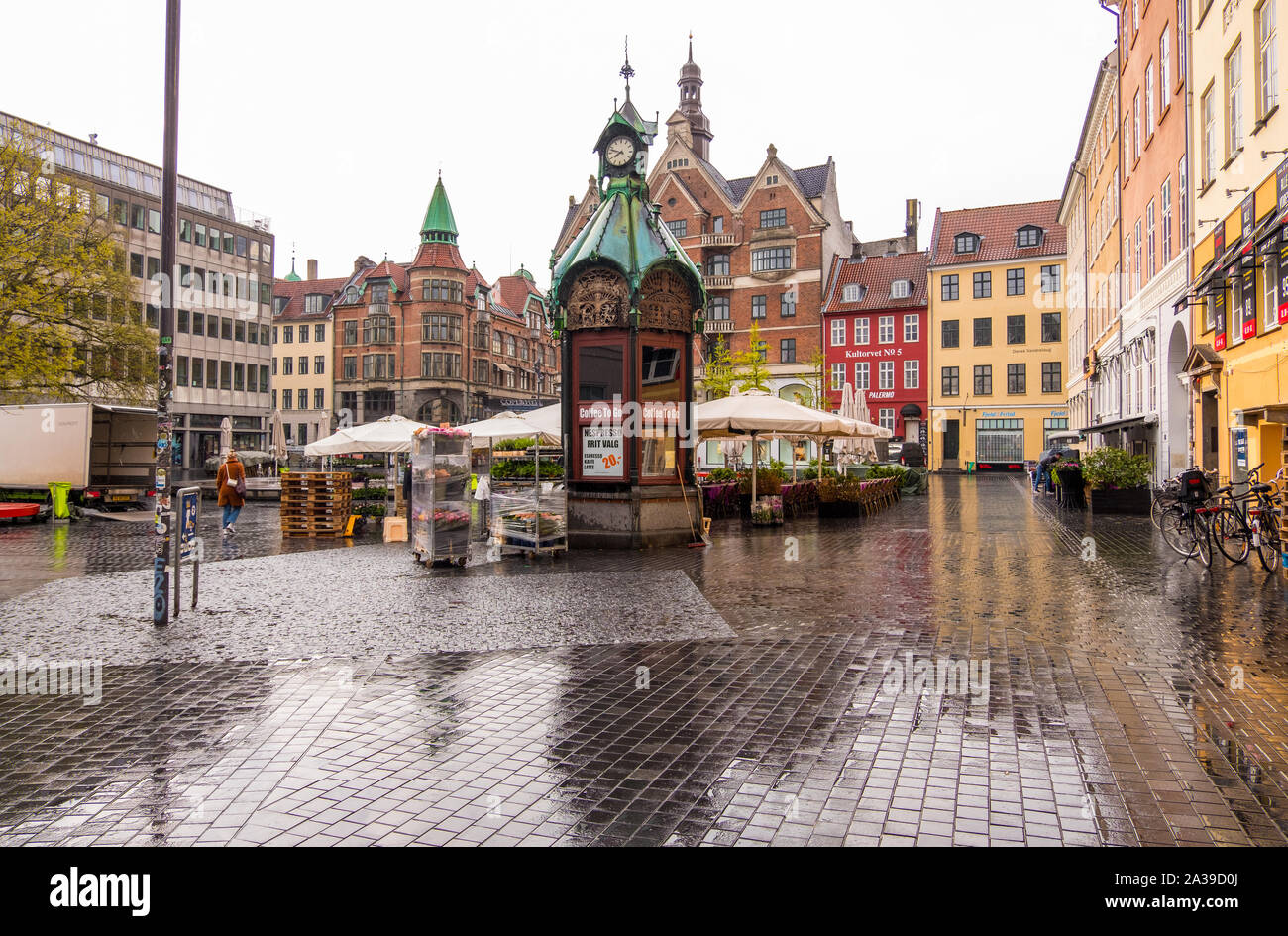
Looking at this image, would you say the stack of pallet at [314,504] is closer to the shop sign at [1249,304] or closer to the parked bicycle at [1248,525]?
the parked bicycle at [1248,525]

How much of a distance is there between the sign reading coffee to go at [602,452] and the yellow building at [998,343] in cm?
4381

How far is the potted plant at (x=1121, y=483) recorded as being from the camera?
20250 mm

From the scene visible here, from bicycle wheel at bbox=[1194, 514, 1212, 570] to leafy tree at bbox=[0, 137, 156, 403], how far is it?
24.7 meters

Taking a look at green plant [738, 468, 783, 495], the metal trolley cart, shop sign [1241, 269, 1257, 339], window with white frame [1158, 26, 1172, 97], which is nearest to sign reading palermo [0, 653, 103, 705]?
the metal trolley cart

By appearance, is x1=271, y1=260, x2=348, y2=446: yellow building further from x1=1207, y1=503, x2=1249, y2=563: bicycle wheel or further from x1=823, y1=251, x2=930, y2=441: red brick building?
x1=1207, y1=503, x2=1249, y2=563: bicycle wheel

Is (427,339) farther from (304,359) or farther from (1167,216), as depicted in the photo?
(1167,216)

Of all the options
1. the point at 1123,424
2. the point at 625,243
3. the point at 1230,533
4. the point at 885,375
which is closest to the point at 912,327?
the point at 885,375

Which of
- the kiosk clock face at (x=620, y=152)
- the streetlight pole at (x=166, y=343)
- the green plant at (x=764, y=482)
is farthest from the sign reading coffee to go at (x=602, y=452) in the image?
the streetlight pole at (x=166, y=343)

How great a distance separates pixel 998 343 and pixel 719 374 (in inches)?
753

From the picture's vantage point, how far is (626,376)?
15484 millimetres

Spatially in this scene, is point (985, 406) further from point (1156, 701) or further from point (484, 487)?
point (1156, 701)

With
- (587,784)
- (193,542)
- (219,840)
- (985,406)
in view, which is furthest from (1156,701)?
(985,406)

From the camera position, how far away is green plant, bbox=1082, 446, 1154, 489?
20219 millimetres
